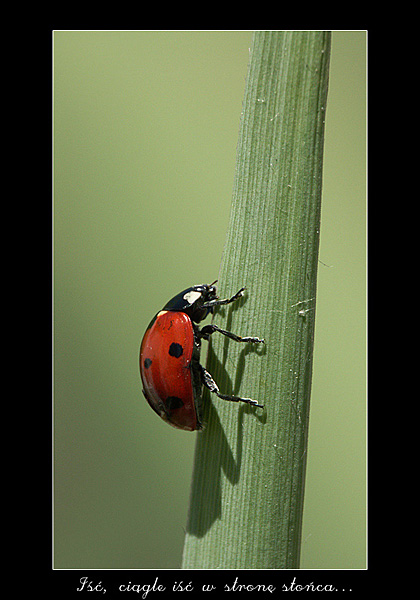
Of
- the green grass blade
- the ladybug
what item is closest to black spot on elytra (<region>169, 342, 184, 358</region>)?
the ladybug

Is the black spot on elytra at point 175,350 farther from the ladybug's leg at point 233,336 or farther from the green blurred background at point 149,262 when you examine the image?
the green blurred background at point 149,262

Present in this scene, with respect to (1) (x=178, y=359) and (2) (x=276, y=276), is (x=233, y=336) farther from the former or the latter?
(1) (x=178, y=359)

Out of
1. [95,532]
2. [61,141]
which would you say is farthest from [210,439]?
[61,141]

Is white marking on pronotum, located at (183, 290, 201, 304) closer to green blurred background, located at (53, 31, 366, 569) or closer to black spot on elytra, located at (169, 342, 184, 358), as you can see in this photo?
black spot on elytra, located at (169, 342, 184, 358)

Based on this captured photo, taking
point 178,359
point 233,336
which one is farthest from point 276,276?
point 178,359

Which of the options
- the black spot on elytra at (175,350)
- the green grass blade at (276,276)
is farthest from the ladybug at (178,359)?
the green grass blade at (276,276)

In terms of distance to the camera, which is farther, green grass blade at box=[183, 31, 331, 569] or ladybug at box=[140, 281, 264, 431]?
ladybug at box=[140, 281, 264, 431]
